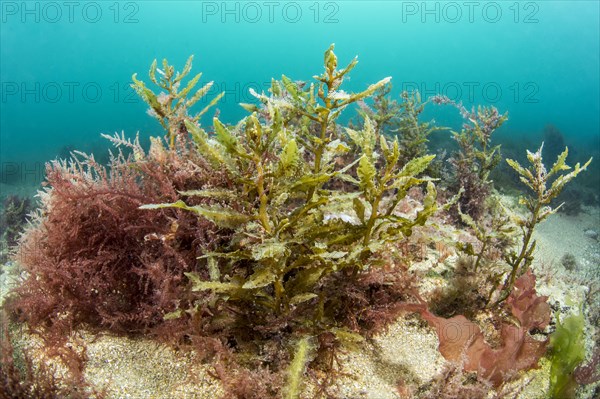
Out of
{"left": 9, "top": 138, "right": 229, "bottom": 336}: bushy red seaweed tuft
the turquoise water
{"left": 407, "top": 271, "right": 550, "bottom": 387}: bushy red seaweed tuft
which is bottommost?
{"left": 407, "top": 271, "right": 550, "bottom": 387}: bushy red seaweed tuft

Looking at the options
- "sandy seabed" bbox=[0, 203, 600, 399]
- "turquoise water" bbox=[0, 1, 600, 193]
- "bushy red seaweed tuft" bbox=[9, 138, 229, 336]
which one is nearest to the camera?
"sandy seabed" bbox=[0, 203, 600, 399]

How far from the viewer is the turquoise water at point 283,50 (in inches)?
2434

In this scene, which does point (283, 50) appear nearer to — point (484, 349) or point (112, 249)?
point (112, 249)

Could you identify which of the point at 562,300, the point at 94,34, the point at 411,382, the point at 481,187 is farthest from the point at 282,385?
the point at 94,34

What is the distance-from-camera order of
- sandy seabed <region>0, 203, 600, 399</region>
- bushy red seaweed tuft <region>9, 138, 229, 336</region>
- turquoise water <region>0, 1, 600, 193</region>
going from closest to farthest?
sandy seabed <region>0, 203, 600, 399</region> < bushy red seaweed tuft <region>9, 138, 229, 336</region> < turquoise water <region>0, 1, 600, 193</region>

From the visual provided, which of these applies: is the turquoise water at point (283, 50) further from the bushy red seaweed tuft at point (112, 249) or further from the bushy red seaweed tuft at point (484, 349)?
the bushy red seaweed tuft at point (484, 349)

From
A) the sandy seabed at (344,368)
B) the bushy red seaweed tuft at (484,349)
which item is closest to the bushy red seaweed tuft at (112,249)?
the sandy seabed at (344,368)

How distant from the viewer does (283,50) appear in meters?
113

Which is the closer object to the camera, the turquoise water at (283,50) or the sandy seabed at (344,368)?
the sandy seabed at (344,368)

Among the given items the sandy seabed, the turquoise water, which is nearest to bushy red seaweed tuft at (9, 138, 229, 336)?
the sandy seabed

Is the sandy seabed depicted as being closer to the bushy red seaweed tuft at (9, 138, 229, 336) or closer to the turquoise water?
the bushy red seaweed tuft at (9, 138, 229, 336)

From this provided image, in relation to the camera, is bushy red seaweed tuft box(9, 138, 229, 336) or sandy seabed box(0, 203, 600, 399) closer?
sandy seabed box(0, 203, 600, 399)

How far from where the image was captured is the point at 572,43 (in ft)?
284

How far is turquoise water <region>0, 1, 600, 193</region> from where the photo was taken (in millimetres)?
61812
